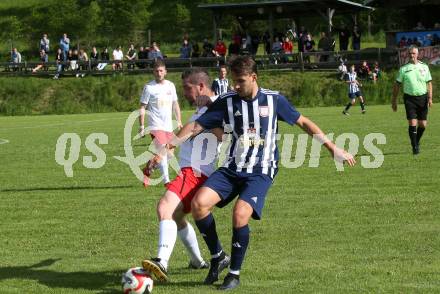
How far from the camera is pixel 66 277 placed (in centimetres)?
741

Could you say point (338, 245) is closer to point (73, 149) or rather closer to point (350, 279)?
point (350, 279)

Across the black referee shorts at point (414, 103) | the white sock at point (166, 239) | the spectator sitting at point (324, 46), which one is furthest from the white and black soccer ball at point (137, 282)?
the spectator sitting at point (324, 46)

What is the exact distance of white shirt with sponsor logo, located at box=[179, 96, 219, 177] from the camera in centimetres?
754

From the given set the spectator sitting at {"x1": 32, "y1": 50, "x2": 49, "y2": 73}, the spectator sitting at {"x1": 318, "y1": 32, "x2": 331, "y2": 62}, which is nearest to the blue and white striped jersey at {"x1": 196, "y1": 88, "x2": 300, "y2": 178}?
the spectator sitting at {"x1": 318, "y1": 32, "x2": 331, "y2": 62}

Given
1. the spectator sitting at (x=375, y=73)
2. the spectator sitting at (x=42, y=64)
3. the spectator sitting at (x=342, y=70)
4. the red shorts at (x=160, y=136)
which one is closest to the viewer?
the red shorts at (x=160, y=136)

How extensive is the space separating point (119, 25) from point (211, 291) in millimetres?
57425

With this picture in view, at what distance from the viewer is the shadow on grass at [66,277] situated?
7.08 meters

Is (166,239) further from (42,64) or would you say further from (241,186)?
(42,64)

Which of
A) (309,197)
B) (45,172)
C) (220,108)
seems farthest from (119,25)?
(220,108)

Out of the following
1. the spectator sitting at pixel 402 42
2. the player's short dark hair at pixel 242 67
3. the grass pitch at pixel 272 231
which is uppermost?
the player's short dark hair at pixel 242 67

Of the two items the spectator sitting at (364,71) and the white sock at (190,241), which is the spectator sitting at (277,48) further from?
the white sock at (190,241)

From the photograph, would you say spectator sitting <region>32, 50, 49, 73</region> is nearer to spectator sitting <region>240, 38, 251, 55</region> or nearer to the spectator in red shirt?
spectator sitting <region>240, 38, 251, 55</region>

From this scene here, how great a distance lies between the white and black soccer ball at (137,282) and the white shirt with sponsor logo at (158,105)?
→ 635cm

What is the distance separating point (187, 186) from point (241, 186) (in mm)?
494
